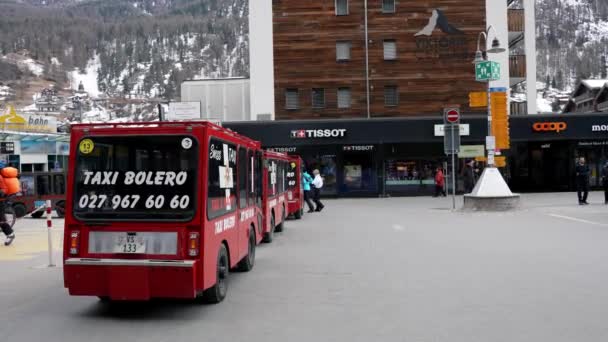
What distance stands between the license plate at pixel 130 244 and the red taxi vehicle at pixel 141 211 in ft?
0.04

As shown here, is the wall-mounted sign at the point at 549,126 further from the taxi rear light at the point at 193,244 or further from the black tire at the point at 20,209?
the taxi rear light at the point at 193,244

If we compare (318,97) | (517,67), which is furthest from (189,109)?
(517,67)

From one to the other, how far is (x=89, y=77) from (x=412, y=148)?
16050cm

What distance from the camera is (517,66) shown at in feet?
114

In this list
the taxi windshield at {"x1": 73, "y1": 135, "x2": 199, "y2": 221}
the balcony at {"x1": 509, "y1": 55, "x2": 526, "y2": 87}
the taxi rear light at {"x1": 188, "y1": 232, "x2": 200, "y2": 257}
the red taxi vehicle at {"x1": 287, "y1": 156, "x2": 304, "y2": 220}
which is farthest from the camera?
the balcony at {"x1": 509, "y1": 55, "x2": 526, "y2": 87}

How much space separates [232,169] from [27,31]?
623 ft

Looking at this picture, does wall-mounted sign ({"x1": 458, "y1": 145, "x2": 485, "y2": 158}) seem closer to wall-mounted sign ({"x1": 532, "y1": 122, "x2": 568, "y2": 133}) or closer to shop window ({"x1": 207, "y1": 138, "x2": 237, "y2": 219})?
wall-mounted sign ({"x1": 532, "y1": 122, "x2": 568, "y2": 133})

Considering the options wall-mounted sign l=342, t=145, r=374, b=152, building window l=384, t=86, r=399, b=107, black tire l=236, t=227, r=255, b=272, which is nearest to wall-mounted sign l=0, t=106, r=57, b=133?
wall-mounted sign l=342, t=145, r=374, b=152

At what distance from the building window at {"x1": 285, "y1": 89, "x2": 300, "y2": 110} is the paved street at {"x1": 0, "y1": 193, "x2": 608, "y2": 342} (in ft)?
66.7

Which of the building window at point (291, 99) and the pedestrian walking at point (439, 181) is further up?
the building window at point (291, 99)

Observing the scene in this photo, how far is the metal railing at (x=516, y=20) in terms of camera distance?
35.1 meters

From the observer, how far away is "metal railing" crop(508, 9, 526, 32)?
35.1 meters

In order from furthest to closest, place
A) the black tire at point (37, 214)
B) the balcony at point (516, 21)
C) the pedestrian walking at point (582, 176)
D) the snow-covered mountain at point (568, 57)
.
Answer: the snow-covered mountain at point (568, 57)
the balcony at point (516, 21)
the black tire at point (37, 214)
the pedestrian walking at point (582, 176)

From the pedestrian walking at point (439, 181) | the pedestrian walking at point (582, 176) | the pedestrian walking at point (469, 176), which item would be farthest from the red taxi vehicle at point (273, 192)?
the pedestrian walking at point (469, 176)
